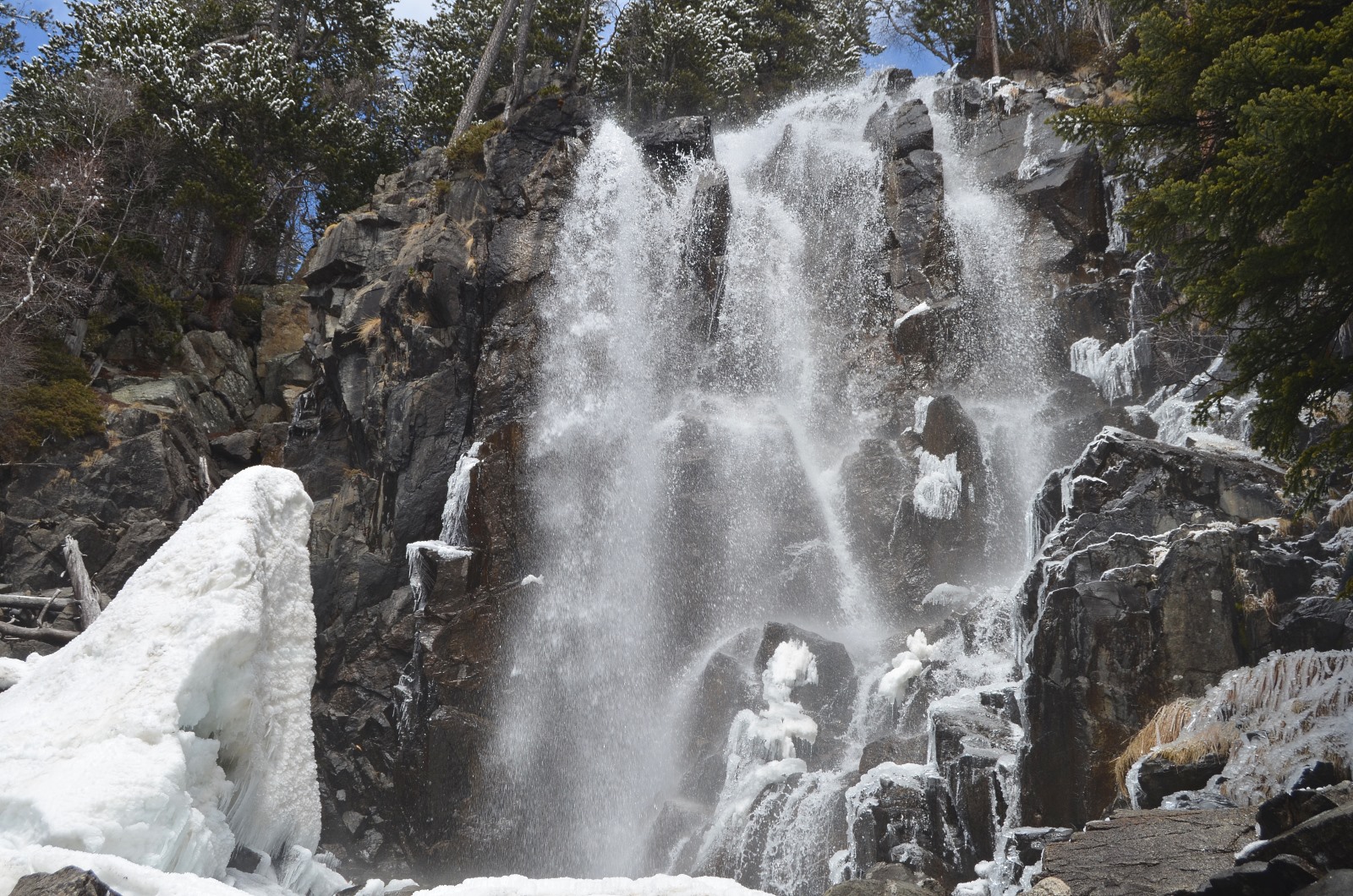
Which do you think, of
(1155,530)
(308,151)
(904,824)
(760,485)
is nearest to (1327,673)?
(1155,530)

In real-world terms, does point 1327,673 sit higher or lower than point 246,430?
lower

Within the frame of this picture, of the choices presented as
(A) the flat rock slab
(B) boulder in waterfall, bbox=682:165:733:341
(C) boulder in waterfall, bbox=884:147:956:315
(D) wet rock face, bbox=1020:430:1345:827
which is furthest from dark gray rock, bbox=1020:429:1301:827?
(B) boulder in waterfall, bbox=682:165:733:341

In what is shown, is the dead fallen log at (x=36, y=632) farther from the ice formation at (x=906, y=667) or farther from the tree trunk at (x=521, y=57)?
the tree trunk at (x=521, y=57)

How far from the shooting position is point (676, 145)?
2591 cm

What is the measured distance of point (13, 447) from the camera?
19.7 metres

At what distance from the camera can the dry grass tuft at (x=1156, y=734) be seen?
997cm

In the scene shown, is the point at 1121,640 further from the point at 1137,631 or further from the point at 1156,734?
the point at 1156,734

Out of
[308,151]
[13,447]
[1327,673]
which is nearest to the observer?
[1327,673]

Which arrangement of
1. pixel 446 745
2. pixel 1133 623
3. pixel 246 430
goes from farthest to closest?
pixel 246 430 < pixel 446 745 < pixel 1133 623

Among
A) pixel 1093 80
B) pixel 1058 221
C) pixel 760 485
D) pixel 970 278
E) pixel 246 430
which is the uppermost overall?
pixel 1093 80

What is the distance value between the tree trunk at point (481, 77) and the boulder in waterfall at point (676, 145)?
527cm

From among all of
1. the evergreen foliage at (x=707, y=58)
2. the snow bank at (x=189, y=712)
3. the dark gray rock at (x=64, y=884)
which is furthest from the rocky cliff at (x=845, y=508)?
the evergreen foliage at (x=707, y=58)

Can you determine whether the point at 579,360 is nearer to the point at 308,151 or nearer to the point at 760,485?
the point at 760,485

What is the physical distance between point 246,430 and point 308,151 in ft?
29.5
